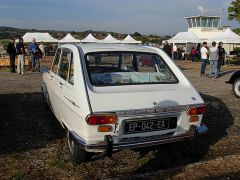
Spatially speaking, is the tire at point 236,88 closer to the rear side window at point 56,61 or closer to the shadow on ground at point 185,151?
the shadow on ground at point 185,151

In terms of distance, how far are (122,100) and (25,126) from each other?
3125 millimetres

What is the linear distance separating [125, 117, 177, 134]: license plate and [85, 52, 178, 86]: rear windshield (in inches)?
30.0

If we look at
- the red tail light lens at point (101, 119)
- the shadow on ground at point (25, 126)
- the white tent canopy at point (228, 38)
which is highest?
the white tent canopy at point (228, 38)

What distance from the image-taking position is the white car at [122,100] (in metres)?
4.46

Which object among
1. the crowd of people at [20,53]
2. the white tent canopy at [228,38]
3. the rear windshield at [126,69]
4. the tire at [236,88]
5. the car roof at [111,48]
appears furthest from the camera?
the white tent canopy at [228,38]

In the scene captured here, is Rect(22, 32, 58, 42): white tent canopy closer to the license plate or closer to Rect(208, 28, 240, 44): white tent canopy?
Rect(208, 28, 240, 44): white tent canopy

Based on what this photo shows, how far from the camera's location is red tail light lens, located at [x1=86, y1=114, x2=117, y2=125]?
4375 mm

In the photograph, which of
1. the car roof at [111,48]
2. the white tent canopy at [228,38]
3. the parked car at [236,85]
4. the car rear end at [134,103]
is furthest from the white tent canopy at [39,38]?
the car rear end at [134,103]

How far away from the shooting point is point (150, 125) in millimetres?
4703

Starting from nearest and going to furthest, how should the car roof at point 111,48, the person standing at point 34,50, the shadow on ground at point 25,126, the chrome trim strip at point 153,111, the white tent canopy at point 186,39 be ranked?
the chrome trim strip at point 153,111 < the car roof at point 111,48 < the shadow on ground at point 25,126 < the person standing at point 34,50 < the white tent canopy at point 186,39

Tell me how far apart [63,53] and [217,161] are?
3.10 metres

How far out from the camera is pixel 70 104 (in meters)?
4.96

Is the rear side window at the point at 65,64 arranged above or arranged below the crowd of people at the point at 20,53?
above

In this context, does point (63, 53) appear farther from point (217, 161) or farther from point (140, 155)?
point (217, 161)
